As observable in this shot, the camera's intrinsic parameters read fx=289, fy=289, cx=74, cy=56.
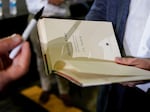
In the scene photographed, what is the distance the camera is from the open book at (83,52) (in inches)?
30.5

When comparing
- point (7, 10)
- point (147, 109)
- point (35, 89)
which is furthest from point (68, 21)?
point (35, 89)

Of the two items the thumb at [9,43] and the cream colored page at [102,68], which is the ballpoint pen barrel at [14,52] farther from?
the cream colored page at [102,68]

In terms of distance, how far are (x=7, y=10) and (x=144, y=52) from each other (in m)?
1.11

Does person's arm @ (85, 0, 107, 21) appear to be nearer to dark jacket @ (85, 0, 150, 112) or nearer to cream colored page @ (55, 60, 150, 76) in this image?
dark jacket @ (85, 0, 150, 112)

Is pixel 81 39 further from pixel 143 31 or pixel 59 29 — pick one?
pixel 143 31

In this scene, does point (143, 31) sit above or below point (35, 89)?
above

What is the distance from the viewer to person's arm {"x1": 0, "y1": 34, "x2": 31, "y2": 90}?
622 millimetres

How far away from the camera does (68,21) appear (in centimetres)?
92

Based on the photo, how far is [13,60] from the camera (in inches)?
26.3

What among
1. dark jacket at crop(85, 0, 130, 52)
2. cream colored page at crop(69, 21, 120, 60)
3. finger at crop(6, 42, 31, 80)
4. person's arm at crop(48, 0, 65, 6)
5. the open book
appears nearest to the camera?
finger at crop(6, 42, 31, 80)

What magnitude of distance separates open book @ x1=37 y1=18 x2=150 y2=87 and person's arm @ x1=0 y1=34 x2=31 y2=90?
0.14 metres

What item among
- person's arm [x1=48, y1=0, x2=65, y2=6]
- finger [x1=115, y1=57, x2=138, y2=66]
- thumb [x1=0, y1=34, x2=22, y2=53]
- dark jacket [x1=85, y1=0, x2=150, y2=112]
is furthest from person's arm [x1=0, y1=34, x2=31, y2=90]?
person's arm [x1=48, y1=0, x2=65, y2=6]

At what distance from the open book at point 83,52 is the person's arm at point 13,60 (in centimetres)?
14

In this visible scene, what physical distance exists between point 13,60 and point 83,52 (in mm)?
264
